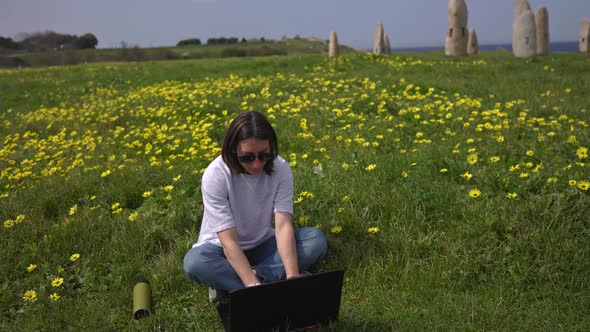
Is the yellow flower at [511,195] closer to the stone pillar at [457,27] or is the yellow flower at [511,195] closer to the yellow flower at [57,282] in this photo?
the yellow flower at [57,282]

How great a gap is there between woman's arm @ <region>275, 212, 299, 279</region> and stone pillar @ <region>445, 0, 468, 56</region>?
15.3 m

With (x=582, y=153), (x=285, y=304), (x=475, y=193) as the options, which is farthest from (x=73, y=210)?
(x=582, y=153)

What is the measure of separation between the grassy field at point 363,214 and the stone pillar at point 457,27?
33.1ft

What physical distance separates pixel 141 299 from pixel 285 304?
3.37ft

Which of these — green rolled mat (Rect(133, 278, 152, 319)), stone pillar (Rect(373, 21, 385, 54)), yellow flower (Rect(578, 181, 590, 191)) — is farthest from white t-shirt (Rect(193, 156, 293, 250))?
stone pillar (Rect(373, 21, 385, 54))

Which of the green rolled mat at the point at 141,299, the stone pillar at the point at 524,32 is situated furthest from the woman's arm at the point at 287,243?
the stone pillar at the point at 524,32

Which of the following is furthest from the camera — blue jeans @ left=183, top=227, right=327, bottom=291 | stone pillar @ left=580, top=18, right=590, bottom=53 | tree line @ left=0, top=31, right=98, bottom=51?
tree line @ left=0, top=31, right=98, bottom=51

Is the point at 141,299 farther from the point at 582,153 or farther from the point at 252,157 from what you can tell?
the point at 582,153

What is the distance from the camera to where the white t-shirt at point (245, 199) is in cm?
304

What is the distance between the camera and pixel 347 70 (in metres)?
11.9

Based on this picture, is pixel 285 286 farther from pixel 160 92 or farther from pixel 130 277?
pixel 160 92

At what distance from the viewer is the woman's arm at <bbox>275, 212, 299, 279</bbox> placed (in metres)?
2.88

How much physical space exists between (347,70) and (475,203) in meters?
8.64

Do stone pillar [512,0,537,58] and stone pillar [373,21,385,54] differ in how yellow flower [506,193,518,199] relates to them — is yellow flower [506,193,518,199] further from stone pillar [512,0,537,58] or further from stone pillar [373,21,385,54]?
stone pillar [373,21,385,54]
